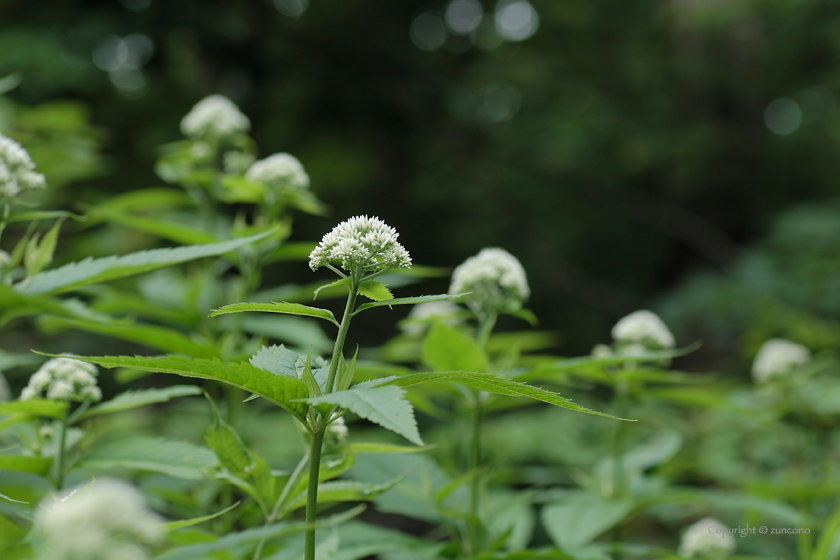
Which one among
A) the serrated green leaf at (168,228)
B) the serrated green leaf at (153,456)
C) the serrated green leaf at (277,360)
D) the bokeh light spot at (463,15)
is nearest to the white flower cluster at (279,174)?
the serrated green leaf at (168,228)

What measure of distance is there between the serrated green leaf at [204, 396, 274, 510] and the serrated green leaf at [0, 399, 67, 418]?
1.48 ft

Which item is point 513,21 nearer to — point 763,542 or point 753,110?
point 753,110

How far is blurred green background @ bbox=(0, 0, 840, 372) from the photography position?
5.80m

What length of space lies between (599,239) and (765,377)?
8.74 meters

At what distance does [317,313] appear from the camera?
99cm

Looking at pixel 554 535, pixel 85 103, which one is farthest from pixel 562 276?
pixel 554 535

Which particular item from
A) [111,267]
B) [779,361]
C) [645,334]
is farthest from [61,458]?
[779,361]

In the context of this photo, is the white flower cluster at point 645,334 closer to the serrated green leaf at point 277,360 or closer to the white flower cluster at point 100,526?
the serrated green leaf at point 277,360

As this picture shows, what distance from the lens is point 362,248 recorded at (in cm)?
105

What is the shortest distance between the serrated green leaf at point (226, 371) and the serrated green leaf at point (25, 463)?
1.74ft

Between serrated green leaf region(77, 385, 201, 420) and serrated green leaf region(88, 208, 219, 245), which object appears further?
serrated green leaf region(88, 208, 219, 245)

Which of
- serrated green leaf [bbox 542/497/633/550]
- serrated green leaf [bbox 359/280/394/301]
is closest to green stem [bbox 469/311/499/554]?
serrated green leaf [bbox 542/497/633/550]

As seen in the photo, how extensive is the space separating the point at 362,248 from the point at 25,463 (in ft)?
3.20

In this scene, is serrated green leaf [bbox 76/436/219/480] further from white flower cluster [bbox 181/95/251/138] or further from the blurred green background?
the blurred green background
